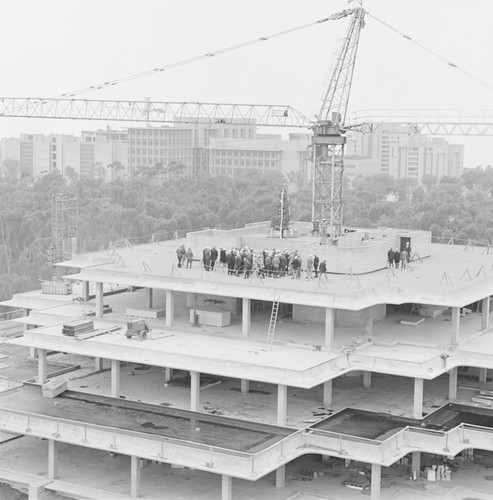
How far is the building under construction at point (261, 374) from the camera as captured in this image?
167 ft

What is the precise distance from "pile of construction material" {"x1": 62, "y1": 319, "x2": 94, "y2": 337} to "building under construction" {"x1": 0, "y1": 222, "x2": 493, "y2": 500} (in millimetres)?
167

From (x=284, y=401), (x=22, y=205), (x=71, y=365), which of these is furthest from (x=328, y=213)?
(x=22, y=205)

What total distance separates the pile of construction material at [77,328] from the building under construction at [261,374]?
17cm

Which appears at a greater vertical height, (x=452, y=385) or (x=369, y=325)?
(x=369, y=325)

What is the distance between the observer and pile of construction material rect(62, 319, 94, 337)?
58969 mm

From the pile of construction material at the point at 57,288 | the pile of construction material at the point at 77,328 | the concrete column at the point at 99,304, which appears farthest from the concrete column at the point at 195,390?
the pile of construction material at the point at 57,288

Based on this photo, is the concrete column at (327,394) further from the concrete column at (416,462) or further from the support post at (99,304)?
the support post at (99,304)

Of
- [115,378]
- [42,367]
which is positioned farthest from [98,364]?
[115,378]

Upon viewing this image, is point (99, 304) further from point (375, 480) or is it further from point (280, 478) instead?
point (375, 480)

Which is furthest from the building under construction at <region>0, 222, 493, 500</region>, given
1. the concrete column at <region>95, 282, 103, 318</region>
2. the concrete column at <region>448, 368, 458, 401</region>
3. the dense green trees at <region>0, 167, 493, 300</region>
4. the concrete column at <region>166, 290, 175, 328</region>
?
the dense green trees at <region>0, 167, 493, 300</region>

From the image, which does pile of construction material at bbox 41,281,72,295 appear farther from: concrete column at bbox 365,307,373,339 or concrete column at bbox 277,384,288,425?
concrete column at bbox 277,384,288,425

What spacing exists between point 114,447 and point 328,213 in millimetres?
39450

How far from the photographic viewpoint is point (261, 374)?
5281 centimetres

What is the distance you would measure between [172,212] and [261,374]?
92.3m
